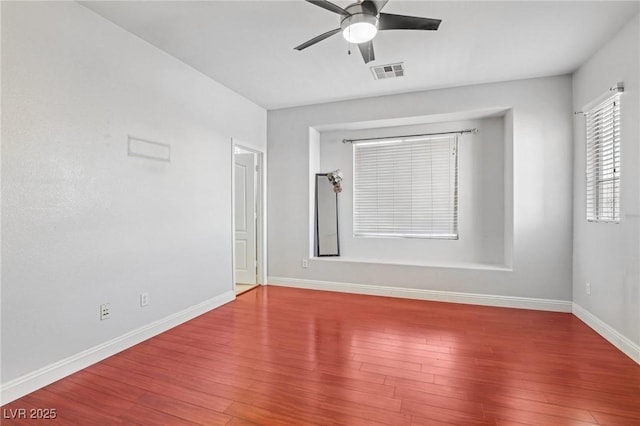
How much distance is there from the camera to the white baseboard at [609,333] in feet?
8.47

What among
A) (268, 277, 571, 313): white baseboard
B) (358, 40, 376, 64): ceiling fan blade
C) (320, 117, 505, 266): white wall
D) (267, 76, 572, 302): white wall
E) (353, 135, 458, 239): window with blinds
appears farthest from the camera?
(353, 135, 458, 239): window with blinds

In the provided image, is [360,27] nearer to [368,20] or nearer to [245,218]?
[368,20]

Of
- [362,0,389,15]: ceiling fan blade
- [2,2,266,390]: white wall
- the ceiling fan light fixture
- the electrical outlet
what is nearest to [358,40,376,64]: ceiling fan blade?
the ceiling fan light fixture

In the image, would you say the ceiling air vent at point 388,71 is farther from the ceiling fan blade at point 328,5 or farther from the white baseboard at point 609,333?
the white baseboard at point 609,333

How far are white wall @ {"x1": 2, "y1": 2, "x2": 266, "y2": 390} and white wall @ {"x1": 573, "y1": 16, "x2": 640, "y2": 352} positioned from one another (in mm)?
4045

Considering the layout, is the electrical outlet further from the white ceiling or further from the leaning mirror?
the leaning mirror

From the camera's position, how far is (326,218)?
16.6ft

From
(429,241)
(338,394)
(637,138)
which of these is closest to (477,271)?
(429,241)

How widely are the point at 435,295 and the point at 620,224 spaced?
80.9 inches

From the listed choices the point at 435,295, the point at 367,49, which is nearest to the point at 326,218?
the point at 435,295

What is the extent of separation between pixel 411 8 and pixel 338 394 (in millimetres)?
2838

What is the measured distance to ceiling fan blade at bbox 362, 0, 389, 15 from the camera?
2.03 metres

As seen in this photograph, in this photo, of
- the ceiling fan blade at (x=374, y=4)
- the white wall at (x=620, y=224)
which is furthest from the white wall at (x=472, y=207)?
the ceiling fan blade at (x=374, y=4)

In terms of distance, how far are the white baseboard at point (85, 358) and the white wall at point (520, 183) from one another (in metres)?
2.10
